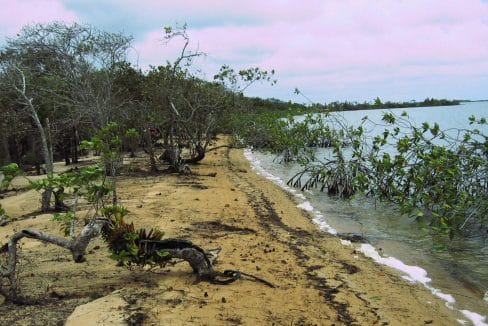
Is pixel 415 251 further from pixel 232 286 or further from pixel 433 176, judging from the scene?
pixel 232 286

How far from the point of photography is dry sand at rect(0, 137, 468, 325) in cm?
469

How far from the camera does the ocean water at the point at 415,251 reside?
609cm

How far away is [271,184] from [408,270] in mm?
8788

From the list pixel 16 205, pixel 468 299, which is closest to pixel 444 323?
pixel 468 299

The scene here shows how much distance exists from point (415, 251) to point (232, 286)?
13.2ft

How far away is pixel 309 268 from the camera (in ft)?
21.7

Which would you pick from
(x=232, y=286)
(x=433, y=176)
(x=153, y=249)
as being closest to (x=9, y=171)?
(x=153, y=249)

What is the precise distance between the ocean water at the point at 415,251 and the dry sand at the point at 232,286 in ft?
1.03

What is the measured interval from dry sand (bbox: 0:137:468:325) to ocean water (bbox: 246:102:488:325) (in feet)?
1.03

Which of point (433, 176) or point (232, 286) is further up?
point (433, 176)

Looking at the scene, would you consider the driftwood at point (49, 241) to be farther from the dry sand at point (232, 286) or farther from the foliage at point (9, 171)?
the foliage at point (9, 171)

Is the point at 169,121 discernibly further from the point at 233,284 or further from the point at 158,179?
the point at 233,284

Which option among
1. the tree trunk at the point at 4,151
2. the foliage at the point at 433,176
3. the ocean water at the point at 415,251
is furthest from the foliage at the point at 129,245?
the tree trunk at the point at 4,151

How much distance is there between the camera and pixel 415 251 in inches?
315
